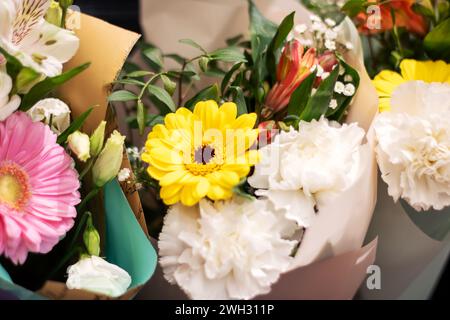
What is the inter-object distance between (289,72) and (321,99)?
63 mm

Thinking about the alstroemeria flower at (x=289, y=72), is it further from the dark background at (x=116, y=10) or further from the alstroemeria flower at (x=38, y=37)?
the dark background at (x=116, y=10)

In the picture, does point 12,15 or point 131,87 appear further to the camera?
point 131,87

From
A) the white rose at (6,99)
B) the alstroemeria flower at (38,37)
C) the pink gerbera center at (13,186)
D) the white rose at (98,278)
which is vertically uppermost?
the alstroemeria flower at (38,37)

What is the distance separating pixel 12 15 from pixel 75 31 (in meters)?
0.13

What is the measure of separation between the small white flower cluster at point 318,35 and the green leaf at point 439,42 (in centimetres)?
13

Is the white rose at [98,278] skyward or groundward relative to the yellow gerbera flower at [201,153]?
groundward

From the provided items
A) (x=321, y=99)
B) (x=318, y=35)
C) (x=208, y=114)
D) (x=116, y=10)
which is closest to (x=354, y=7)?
(x=318, y=35)

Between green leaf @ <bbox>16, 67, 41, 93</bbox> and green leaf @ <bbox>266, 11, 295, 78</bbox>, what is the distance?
298 millimetres

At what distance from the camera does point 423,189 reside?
63cm

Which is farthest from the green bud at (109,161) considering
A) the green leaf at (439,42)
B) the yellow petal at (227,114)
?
the green leaf at (439,42)

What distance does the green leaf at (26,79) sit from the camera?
516 mm

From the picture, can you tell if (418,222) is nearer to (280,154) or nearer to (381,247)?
(381,247)

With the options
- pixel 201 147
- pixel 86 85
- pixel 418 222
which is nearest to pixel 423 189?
pixel 418 222

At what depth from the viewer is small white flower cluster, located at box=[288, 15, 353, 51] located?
73cm
